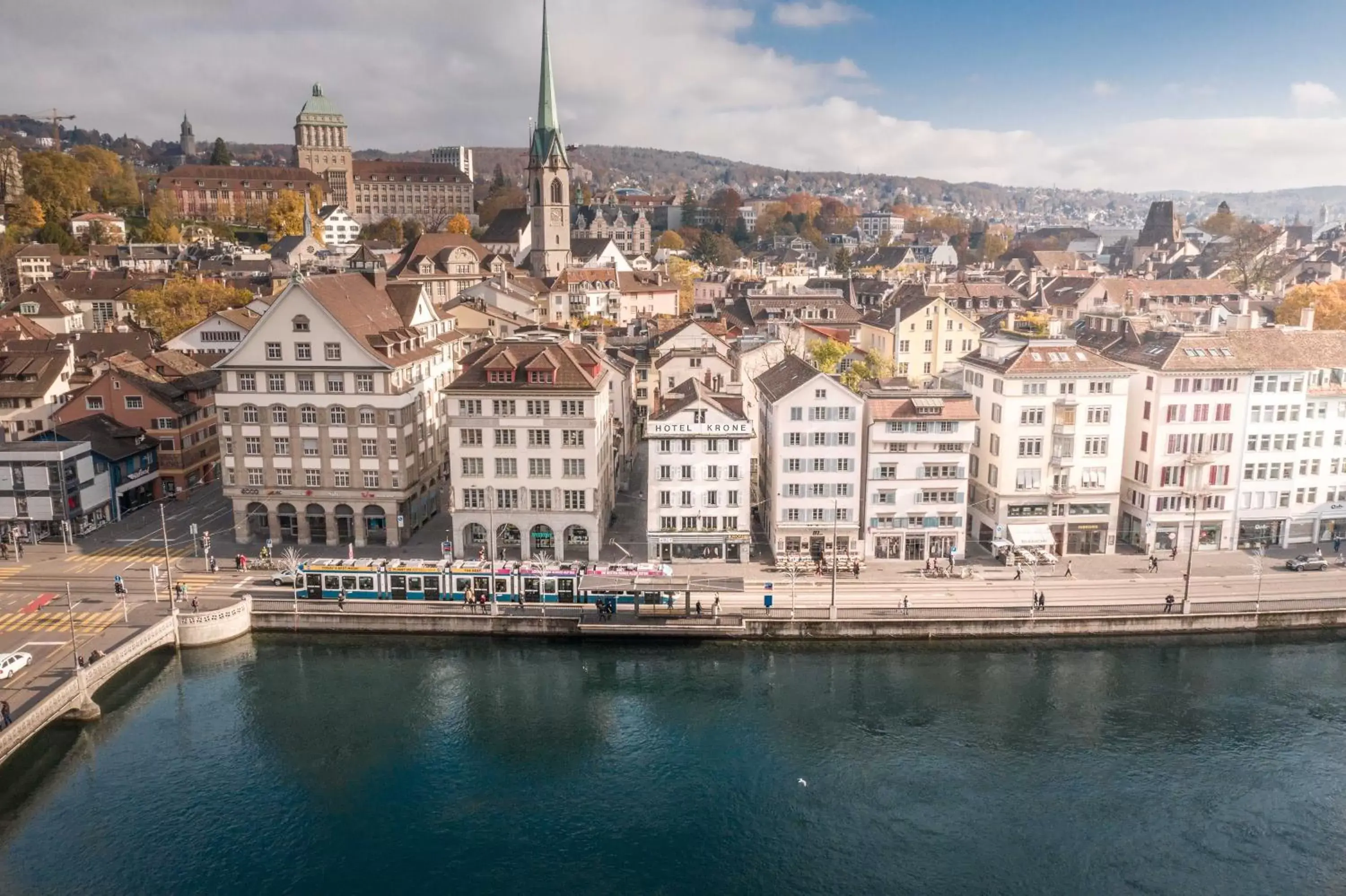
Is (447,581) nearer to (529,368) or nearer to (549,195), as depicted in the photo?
(529,368)

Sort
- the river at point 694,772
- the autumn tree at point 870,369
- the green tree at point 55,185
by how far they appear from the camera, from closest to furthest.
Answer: the river at point 694,772 → the autumn tree at point 870,369 → the green tree at point 55,185

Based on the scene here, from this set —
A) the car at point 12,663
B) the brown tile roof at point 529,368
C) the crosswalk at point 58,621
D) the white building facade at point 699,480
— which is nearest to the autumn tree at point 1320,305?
the white building facade at point 699,480

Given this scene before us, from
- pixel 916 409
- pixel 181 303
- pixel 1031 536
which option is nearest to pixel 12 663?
pixel 916 409

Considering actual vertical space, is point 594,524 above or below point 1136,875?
above

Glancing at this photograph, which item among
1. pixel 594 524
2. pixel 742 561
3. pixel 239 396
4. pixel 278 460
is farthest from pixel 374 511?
pixel 742 561

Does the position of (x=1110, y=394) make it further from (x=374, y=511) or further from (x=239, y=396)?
(x=239, y=396)

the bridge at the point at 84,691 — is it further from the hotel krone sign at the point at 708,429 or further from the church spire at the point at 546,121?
the church spire at the point at 546,121

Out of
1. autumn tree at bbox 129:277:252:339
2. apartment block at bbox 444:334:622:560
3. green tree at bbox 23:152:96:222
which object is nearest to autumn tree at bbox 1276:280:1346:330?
apartment block at bbox 444:334:622:560

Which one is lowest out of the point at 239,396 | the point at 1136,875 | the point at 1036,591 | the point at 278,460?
the point at 1136,875
